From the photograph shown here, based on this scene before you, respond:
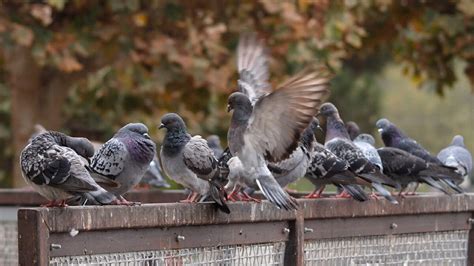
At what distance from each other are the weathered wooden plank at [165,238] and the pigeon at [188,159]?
403 millimetres

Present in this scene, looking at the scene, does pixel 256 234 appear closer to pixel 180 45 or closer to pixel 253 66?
pixel 253 66

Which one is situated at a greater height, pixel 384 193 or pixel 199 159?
pixel 199 159

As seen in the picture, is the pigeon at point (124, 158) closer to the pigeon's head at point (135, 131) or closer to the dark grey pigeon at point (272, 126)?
the pigeon's head at point (135, 131)

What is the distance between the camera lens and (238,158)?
6.55 m

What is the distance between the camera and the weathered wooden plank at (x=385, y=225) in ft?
21.1

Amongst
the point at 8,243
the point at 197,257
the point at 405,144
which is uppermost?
the point at 405,144

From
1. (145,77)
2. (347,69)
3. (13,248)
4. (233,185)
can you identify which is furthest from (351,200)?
(347,69)

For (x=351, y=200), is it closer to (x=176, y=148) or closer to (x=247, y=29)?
(x=176, y=148)

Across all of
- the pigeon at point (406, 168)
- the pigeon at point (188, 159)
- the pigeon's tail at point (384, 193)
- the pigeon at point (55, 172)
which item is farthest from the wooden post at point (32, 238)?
the pigeon at point (406, 168)

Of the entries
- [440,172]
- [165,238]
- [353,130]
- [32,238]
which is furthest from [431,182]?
[32,238]

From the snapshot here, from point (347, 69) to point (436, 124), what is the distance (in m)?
14.1

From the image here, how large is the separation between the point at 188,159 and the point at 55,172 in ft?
3.24

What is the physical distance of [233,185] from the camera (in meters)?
6.66

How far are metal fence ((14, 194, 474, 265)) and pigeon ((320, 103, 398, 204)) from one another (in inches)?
11.7
